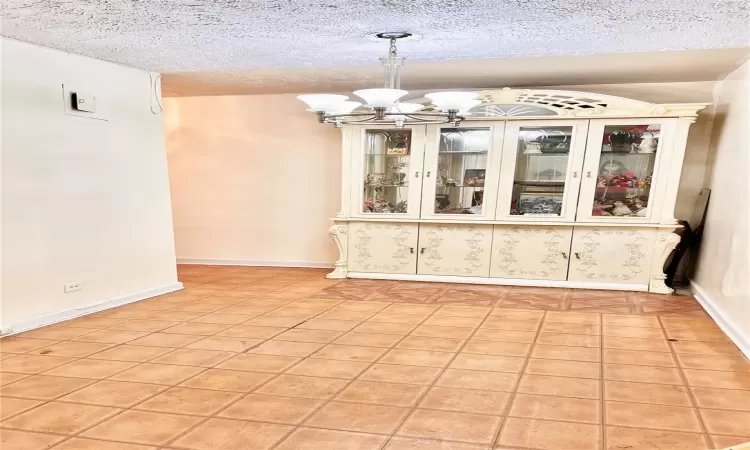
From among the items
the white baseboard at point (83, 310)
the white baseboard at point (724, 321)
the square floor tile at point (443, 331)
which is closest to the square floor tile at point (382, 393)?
the square floor tile at point (443, 331)

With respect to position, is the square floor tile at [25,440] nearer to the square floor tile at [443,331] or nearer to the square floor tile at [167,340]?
the square floor tile at [167,340]

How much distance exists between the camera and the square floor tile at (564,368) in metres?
2.33

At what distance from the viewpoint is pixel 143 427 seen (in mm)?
1802

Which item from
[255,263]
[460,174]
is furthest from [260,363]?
[255,263]

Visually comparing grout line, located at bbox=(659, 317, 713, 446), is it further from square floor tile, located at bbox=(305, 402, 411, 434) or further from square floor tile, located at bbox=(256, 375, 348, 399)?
square floor tile, located at bbox=(256, 375, 348, 399)

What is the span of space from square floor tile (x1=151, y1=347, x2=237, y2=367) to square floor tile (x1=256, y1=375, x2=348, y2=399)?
1.52 ft

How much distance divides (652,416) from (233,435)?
1763 mm

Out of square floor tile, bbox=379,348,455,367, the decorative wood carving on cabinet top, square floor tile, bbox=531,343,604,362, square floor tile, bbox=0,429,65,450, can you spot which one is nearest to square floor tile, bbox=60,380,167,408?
square floor tile, bbox=0,429,65,450

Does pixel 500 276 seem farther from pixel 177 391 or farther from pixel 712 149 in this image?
pixel 177 391

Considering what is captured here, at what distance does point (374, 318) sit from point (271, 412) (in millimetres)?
1485

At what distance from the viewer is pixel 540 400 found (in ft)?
6.70

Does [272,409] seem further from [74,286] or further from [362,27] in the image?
[74,286]

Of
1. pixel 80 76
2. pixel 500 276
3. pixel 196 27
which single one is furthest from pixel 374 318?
pixel 80 76

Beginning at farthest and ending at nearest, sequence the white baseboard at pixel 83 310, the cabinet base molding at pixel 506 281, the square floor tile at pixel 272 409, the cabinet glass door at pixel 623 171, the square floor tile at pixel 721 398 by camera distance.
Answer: the cabinet base molding at pixel 506 281 → the cabinet glass door at pixel 623 171 → the white baseboard at pixel 83 310 → the square floor tile at pixel 721 398 → the square floor tile at pixel 272 409
